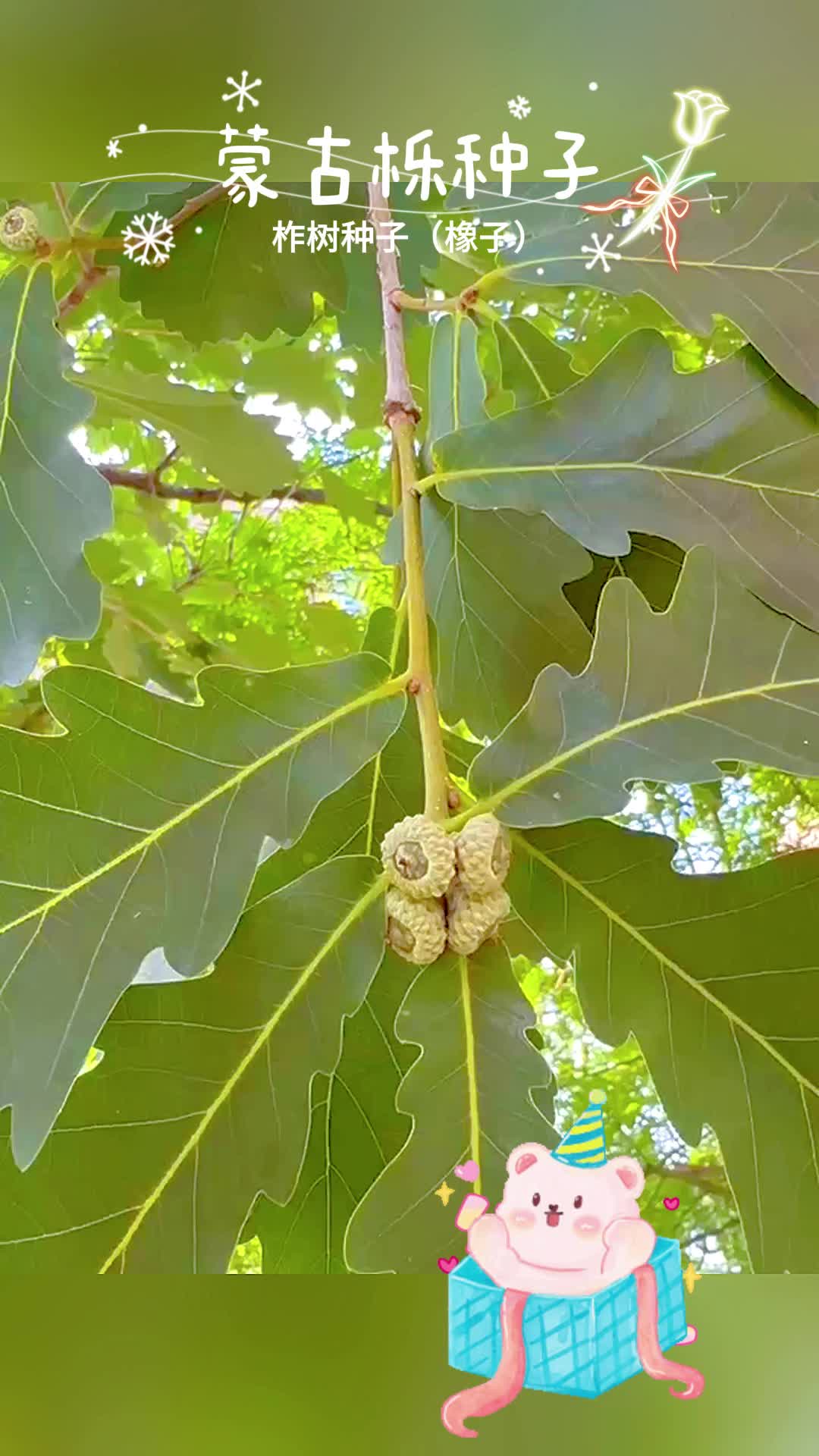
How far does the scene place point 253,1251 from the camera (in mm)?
433

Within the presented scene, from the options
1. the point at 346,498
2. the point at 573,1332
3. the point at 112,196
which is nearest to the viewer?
the point at 573,1332

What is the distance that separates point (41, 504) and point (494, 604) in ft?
0.65

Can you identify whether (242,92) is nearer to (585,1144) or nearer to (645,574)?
(645,574)

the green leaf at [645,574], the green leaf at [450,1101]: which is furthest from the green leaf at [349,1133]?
the green leaf at [645,574]

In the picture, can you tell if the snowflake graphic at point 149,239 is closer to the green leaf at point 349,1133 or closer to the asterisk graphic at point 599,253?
the asterisk graphic at point 599,253

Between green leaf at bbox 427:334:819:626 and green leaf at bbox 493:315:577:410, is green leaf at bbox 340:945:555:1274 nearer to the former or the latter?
green leaf at bbox 427:334:819:626

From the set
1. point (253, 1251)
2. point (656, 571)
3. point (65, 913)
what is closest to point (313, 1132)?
point (253, 1251)

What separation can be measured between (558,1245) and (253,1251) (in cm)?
14

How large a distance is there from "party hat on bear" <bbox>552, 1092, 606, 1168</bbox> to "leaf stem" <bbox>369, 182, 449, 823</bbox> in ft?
0.41

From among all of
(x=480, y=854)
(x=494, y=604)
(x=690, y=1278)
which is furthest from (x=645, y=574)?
(x=690, y=1278)

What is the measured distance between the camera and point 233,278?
0.52 m

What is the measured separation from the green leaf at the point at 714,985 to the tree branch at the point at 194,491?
0.94 feet

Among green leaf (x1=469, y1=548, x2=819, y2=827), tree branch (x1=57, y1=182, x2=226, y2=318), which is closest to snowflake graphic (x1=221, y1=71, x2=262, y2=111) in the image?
tree branch (x1=57, y1=182, x2=226, y2=318)

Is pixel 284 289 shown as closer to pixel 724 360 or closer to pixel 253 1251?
pixel 724 360
